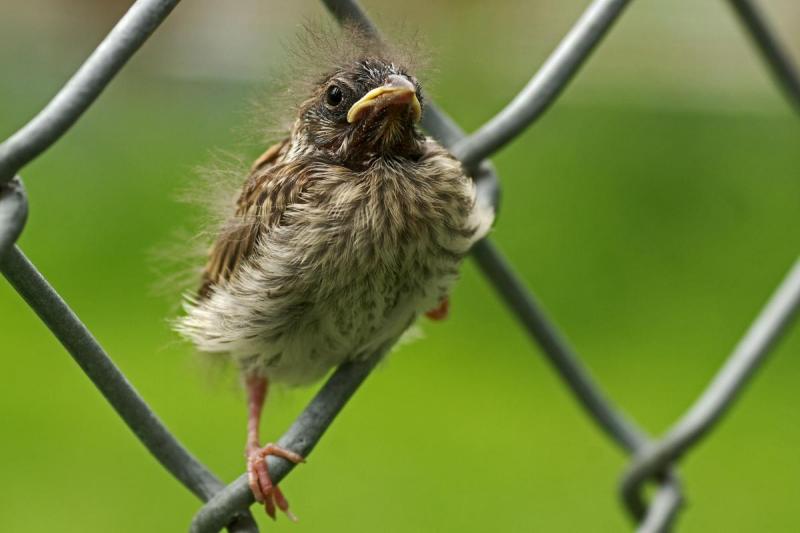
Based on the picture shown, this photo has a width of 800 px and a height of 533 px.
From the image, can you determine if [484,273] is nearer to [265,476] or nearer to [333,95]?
[333,95]

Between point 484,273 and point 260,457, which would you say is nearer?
point 260,457

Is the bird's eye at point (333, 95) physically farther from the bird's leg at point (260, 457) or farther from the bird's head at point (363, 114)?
the bird's leg at point (260, 457)

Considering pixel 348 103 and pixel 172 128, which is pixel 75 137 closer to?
pixel 172 128

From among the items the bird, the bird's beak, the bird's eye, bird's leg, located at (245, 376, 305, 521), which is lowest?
bird's leg, located at (245, 376, 305, 521)

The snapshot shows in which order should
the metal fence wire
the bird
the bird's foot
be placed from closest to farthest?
the metal fence wire
the bird's foot
the bird

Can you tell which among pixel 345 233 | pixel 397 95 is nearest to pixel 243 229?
pixel 345 233

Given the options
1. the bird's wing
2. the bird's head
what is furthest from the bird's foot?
the bird's head

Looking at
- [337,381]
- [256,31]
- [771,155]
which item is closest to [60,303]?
[337,381]

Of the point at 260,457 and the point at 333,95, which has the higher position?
the point at 333,95

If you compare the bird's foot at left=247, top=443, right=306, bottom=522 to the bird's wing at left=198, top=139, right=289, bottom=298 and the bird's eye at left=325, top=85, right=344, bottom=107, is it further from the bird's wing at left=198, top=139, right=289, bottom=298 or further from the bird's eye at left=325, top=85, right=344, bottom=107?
the bird's eye at left=325, top=85, right=344, bottom=107
